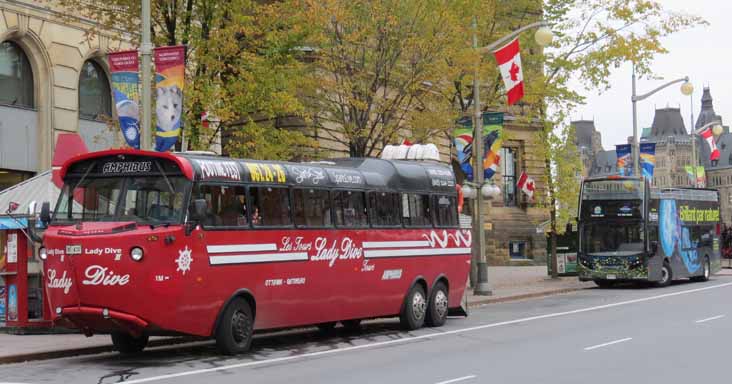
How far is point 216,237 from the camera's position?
1614cm

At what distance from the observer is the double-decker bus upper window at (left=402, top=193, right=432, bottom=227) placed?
21719 millimetres

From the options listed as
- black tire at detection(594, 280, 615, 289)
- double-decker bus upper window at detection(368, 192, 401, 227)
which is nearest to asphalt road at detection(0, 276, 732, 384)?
double-decker bus upper window at detection(368, 192, 401, 227)

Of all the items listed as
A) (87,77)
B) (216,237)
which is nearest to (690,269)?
(87,77)

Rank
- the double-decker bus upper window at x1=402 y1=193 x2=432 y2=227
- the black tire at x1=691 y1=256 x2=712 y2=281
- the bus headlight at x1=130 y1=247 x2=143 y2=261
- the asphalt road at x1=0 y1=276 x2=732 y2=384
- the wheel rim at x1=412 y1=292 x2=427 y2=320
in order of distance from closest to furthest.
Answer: the asphalt road at x1=0 y1=276 x2=732 y2=384, the bus headlight at x1=130 y1=247 x2=143 y2=261, the double-decker bus upper window at x1=402 y1=193 x2=432 y2=227, the wheel rim at x1=412 y1=292 x2=427 y2=320, the black tire at x1=691 y1=256 x2=712 y2=281

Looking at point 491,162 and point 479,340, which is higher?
point 491,162

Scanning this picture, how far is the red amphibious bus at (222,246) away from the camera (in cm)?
1503

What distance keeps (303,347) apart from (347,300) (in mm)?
1556

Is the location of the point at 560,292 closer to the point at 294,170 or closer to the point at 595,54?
the point at 595,54

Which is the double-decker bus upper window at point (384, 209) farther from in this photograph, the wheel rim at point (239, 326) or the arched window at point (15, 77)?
the arched window at point (15, 77)

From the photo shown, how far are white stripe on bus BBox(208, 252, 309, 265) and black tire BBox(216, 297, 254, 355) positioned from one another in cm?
60

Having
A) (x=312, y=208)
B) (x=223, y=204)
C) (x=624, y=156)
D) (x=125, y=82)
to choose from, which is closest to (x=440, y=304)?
(x=312, y=208)

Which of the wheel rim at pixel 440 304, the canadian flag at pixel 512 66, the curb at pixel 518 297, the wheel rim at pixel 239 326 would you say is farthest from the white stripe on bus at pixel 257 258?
the canadian flag at pixel 512 66

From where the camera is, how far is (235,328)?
16562mm

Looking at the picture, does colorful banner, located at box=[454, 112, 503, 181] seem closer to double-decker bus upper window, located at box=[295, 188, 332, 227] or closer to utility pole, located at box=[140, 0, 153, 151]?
double-decker bus upper window, located at box=[295, 188, 332, 227]
